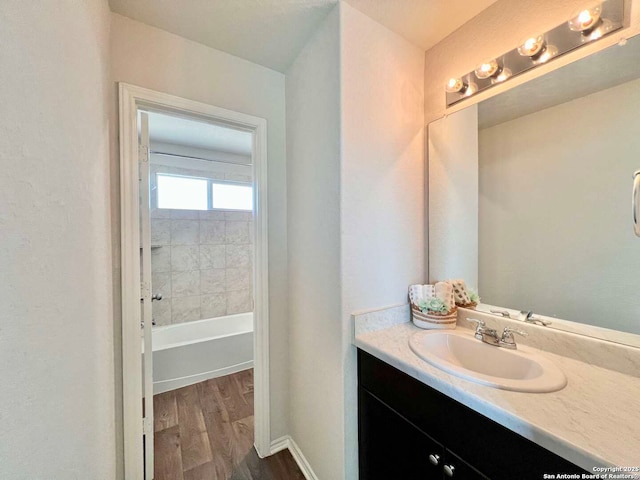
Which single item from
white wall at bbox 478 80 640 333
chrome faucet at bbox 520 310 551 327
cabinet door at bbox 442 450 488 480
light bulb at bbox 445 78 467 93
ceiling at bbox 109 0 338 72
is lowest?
cabinet door at bbox 442 450 488 480

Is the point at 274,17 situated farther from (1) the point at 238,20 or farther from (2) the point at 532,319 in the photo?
(2) the point at 532,319

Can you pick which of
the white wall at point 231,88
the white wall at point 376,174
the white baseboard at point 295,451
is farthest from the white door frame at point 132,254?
the white wall at point 376,174

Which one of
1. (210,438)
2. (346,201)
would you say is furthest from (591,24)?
(210,438)

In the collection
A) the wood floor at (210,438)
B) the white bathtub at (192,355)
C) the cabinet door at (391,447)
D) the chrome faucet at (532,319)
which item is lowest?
the wood floor at (210,438)

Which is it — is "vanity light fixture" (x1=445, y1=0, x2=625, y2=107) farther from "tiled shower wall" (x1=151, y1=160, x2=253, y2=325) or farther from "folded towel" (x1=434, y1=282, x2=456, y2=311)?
"tiled shower wall" (x1=151, y1=160, x2=253, y2=325)

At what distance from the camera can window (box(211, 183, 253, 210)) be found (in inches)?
127

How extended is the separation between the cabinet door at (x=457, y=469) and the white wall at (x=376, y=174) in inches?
17.7

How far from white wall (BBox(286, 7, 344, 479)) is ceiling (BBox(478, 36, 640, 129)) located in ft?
2.57

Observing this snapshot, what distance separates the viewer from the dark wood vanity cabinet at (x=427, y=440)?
2.11 ft

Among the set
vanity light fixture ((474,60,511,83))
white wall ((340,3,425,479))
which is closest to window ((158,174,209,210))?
white wall ((340,3,425,479))

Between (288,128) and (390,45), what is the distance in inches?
28.3

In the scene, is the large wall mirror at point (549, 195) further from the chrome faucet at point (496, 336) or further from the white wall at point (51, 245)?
the white wall at point (51, 245)

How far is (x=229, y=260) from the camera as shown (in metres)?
3.28

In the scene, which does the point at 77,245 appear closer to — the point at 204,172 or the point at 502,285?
the point at 502,285
